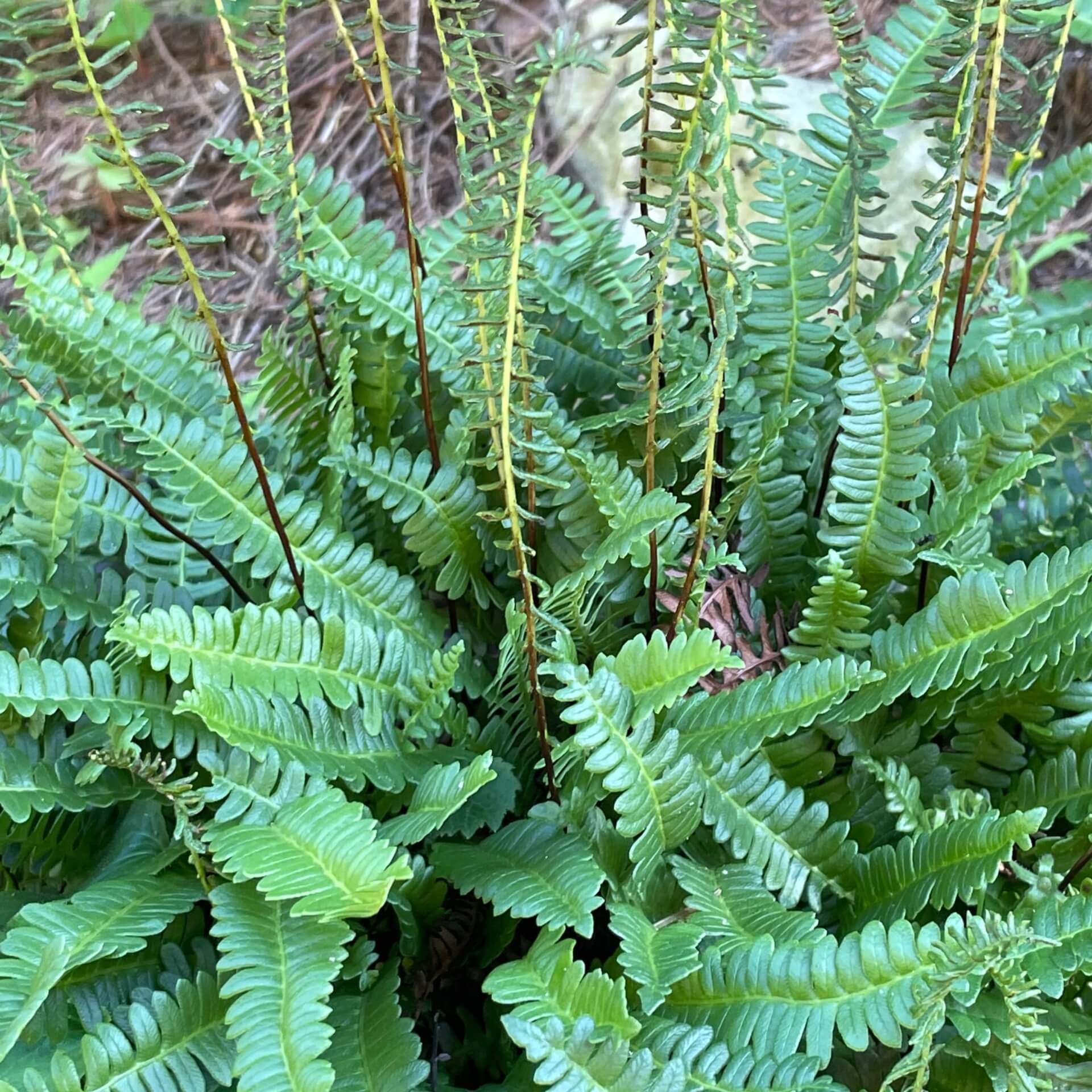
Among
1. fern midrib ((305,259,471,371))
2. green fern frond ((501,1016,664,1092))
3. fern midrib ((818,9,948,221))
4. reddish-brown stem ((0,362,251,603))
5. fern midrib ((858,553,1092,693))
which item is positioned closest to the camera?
green fern frond ((501,1016,664,1092))

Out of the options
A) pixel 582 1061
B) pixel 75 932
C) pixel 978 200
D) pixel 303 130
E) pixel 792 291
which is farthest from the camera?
pixel 303 130

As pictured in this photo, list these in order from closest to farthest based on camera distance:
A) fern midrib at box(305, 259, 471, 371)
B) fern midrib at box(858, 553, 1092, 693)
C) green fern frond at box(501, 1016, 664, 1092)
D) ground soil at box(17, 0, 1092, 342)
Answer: green fern frond at box(501, 1016, 664, 1092) → fern midrib at box(858, 553, 1092, 693) → fern midrib at box(305, 259, 471, 371) → ground soil at box(17, 0, 1092, 342)

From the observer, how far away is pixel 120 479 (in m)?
→ 0.81

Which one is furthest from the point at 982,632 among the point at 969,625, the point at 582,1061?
the point at 582,1061

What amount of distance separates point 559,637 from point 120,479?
1.33 ft

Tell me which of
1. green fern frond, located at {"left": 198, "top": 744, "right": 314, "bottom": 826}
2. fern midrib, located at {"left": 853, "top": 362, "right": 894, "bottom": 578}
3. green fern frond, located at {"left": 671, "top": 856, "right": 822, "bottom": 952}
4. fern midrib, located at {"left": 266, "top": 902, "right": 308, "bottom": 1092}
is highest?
fern midrib, located at {"left": 853, "top": 362, "right": 894, "bottom": 578}

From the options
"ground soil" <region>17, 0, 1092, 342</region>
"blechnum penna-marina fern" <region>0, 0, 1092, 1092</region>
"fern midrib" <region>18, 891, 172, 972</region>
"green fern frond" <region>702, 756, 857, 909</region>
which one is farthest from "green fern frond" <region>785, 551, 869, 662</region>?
"ground soil" <region>17, 0, 1092, 342</region>

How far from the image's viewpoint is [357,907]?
611mm

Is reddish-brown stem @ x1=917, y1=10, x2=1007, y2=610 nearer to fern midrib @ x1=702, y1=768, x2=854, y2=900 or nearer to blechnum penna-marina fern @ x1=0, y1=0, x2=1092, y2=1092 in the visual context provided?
blechnum penna-marina fern @ x1=0, y1=0, x2=1092, y2=1092

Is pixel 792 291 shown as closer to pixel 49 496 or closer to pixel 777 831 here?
pixel 777 831

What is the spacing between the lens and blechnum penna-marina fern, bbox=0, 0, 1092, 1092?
0.65m

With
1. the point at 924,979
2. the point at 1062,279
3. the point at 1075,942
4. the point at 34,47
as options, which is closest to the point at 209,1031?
the point at 924,979

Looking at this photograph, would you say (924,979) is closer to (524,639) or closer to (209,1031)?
(524,639)

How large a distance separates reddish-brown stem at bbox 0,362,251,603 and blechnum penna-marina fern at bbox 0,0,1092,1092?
1cm
